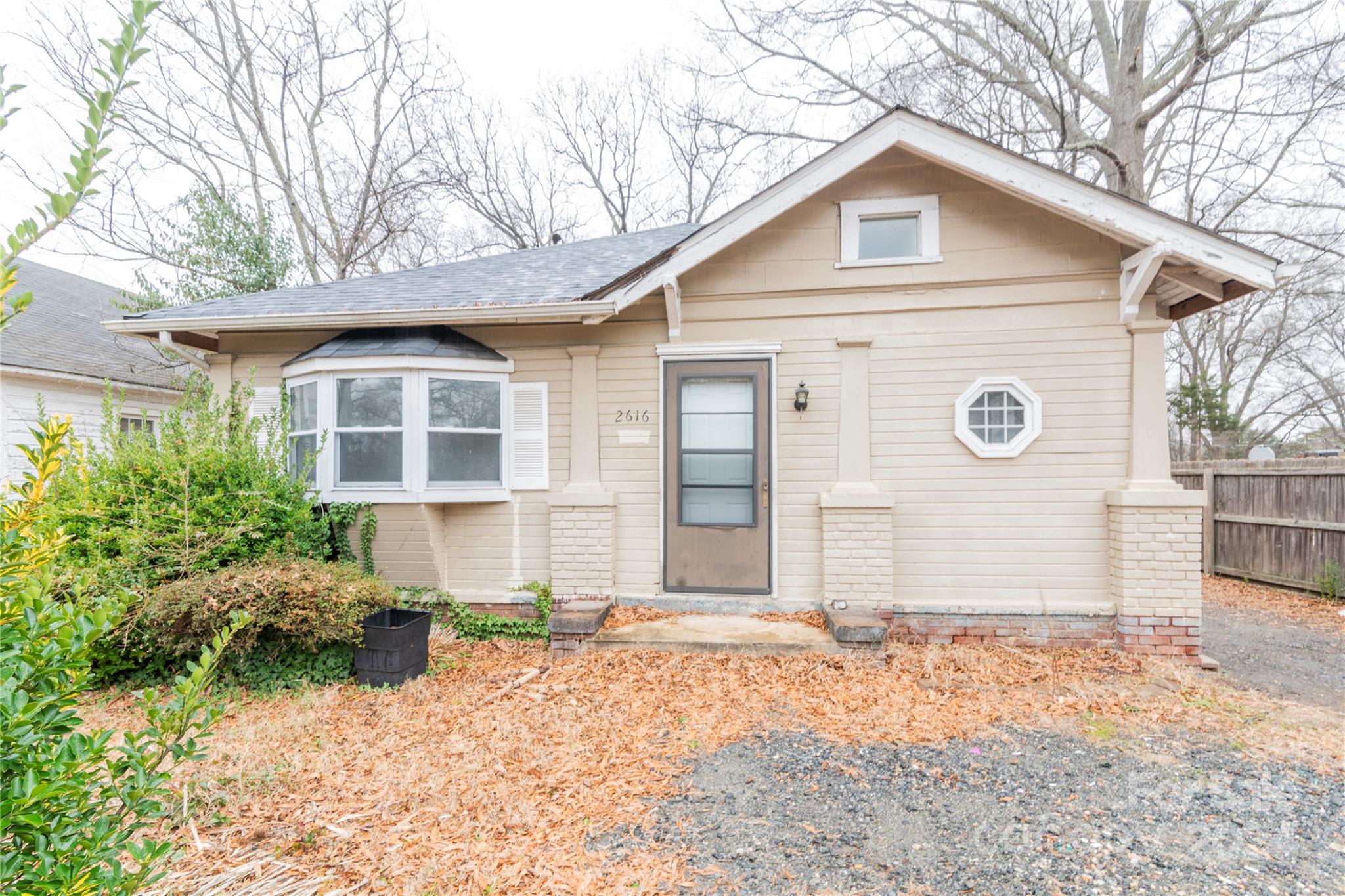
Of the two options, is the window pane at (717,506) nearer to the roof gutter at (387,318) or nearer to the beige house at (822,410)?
the beige house at (822,410)

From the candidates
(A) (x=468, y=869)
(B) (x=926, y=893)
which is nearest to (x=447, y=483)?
(A) (x=468, y=869)

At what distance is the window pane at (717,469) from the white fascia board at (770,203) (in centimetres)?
156

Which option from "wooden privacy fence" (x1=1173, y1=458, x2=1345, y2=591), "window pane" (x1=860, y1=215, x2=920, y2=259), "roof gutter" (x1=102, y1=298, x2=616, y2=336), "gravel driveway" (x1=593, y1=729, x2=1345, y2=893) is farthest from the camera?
"wooden privacy fence" (x1=1173, y1=458, x2=1345, y2=591)

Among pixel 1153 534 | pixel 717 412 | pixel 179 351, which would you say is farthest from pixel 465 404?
pixel 1153 534

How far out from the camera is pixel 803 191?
494cm

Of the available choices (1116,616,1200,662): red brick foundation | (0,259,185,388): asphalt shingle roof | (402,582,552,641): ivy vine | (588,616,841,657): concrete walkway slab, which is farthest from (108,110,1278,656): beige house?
(0,259,185,388): asphalt shingle roof

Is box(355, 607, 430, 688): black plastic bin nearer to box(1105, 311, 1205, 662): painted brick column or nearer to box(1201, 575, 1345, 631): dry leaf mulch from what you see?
box(1105, 311, 1205, 662): painted brick column

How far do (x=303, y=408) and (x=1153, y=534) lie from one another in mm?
7568

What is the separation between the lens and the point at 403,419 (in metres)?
5.35

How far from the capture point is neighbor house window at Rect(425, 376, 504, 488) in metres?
5.45

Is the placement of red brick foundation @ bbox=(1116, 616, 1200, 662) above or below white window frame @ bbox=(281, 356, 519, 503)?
below

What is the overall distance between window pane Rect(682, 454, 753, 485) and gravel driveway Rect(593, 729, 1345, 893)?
8.00 feet

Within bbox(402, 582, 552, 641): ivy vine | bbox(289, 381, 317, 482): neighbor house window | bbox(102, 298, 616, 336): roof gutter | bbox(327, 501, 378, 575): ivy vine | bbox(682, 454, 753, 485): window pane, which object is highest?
bbox(102, 298, 616, 336): roof gutter

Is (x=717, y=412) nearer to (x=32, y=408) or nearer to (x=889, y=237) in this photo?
(x=889, y=237)
